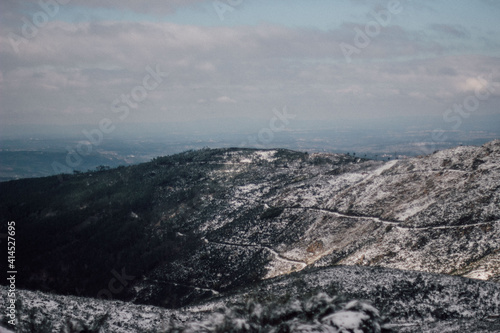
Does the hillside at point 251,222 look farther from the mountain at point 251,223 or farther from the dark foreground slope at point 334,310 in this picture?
the dark foreground slope at point 334,310

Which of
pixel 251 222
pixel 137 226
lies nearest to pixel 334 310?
pixel 251 222

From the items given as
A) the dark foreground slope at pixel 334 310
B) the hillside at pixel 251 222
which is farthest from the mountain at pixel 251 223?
the dark foreground slope at pixel 334 310

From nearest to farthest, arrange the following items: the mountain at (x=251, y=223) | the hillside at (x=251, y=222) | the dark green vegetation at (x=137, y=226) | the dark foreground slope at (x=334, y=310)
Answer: the dark foreground slope at (x=334, y=310) < the mountain at (x=251, y=223) < the hillside at (x=251, y=222) < the dark green vegetation at (x=137, y=226)

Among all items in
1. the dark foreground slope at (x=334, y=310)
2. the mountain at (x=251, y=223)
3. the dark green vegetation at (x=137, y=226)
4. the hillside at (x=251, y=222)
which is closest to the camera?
the dark foreground slope at (x=334, y=310)

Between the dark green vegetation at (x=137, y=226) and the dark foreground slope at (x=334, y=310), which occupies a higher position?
the dark foreground slope at (x=334, y=310)

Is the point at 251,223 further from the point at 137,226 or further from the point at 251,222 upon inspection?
the point at 137,226

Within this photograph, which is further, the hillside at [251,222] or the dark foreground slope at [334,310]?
the hillside at [251,222]

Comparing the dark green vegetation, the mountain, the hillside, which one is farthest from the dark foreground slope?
the dark green vegetation

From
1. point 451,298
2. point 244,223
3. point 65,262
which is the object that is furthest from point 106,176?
point 451,298
